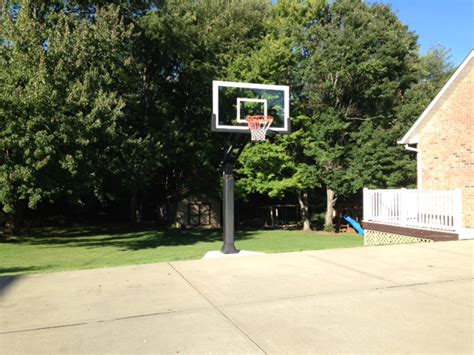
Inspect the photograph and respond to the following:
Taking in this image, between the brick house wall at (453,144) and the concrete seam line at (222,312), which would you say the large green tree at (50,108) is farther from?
the brick house wall at (453,144)

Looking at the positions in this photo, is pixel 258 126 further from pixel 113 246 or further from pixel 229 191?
pixel 113 246

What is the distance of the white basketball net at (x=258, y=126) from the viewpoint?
35.1 ft

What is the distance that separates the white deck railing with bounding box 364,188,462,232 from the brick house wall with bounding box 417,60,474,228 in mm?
2534

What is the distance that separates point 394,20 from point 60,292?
2756cm

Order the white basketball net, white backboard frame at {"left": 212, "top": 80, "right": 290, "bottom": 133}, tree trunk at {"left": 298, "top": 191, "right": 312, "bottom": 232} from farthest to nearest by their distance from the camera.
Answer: tree trunk at {"left": 298, "top": 191, "right": 312, "bottom": 232} < the white basketball net < white backboard frame at {"left": 212, "top": 80, "right": 290, "bottom": 133}

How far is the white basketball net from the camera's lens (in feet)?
35.1

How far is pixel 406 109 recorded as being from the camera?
82.1ft

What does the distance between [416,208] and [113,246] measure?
12.4 metres

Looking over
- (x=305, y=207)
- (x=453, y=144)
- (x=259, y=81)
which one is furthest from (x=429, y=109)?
(x=305, y=207)

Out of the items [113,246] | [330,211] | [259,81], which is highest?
[259,81]

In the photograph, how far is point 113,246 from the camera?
18.8 meters

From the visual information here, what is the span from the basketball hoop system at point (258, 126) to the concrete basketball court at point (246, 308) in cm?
386

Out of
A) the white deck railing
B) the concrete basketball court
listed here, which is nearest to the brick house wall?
the white deck railing

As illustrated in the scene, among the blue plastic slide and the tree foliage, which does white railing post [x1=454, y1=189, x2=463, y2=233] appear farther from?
the blue plastic slide
